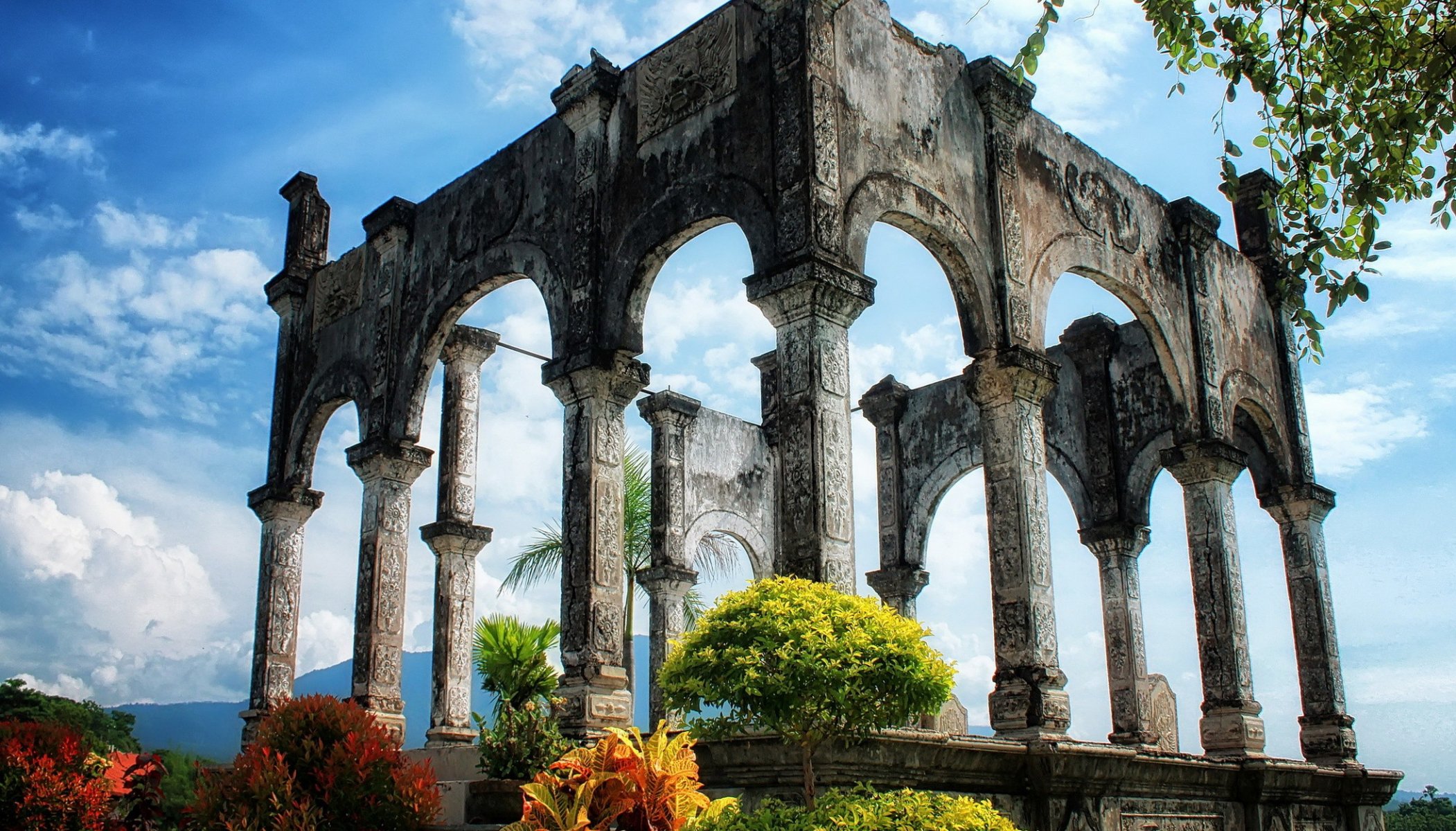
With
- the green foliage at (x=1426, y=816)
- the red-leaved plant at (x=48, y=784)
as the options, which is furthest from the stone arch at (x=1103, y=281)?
the green foliage at (x=1426, y=816)

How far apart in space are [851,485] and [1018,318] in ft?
9.80

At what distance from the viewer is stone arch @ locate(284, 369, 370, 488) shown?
585 inches

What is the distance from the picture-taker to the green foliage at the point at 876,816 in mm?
5898

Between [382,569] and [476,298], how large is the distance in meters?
3.00

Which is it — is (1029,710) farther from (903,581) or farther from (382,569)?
(903,581)

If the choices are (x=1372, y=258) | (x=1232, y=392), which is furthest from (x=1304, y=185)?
(x=1232, y=392)

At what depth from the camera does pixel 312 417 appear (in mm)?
15312

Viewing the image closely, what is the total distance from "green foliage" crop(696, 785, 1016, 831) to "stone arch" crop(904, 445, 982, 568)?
12.1 meters

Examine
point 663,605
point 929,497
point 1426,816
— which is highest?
point 929,497

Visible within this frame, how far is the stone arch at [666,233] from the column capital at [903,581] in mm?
8339

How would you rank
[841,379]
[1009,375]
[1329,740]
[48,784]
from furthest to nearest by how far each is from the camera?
[1329,740], [1009,375], [48,784], [841,379]

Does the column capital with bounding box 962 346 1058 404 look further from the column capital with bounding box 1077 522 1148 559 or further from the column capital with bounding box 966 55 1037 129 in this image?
the column capital with bounding box 1077 522 1148 559

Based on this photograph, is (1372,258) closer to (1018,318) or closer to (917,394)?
(1018,318)

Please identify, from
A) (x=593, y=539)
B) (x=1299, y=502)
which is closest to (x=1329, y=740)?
(x=1299, y=502)
